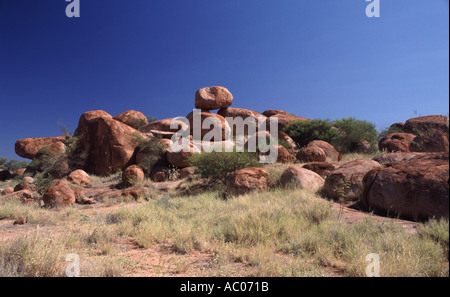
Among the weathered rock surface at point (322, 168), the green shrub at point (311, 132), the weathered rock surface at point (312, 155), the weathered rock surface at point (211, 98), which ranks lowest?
the weathered rock surface at point (322, 168)

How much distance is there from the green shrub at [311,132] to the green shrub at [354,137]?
60 centimetres

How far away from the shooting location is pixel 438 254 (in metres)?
2.86

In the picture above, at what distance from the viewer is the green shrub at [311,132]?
735 inches

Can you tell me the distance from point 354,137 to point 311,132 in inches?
119

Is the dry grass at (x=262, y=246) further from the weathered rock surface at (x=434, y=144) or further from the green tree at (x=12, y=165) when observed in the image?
the green tree at (x=12, y=165)

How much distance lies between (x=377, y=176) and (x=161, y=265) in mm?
5062

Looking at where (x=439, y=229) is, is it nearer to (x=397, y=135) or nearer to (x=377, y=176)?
(x=377, y=176)

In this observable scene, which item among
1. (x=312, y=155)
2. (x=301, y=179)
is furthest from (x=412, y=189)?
(x=312, y=155)

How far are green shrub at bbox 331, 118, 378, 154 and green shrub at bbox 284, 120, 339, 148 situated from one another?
0.60 meters

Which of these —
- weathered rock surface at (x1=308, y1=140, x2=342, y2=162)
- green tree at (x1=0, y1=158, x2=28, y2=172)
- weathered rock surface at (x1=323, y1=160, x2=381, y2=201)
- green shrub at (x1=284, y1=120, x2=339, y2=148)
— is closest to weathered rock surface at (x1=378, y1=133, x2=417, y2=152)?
weathered rock surface at (x1=308, y1=140, x2=342, y2=162)

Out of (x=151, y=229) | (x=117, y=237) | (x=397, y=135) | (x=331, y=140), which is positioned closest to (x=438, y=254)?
(x=151, y=229)

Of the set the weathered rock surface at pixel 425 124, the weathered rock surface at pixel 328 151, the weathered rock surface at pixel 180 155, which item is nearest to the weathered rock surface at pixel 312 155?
the weathered rock surface at pixel 328 151

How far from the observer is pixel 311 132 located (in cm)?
1931

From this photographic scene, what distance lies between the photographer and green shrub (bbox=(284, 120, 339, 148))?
735 inches
